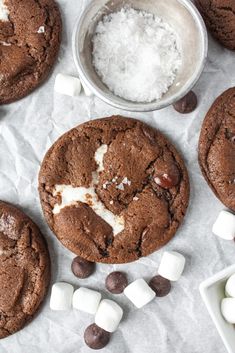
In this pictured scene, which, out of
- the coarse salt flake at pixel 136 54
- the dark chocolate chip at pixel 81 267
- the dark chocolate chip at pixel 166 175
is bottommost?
the dark chocolate chip at pixel 81 267

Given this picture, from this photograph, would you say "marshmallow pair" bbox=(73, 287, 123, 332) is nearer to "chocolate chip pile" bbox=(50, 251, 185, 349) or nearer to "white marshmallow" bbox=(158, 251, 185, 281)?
"chocolate chip pile" bbox=(50, 251, 185, 349)

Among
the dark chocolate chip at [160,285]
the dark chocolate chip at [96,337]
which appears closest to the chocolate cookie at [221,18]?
the dark chocolate chip at [160,285]

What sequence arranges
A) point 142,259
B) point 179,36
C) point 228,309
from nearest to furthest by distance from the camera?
point 228,309, point 179,36, point 142,259

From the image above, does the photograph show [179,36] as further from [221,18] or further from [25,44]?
[25,44]

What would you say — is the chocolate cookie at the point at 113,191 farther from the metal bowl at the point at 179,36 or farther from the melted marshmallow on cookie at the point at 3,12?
the melted marshmallow on cookie at the point at 3,12

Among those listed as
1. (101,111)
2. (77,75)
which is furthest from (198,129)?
(77,75)

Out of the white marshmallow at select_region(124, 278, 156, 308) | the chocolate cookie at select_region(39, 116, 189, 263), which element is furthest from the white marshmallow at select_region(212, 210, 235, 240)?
the white marshmallow at select_region(124, 278, 156, 308)

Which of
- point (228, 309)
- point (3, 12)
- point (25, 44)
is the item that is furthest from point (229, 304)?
point (3, 12)
